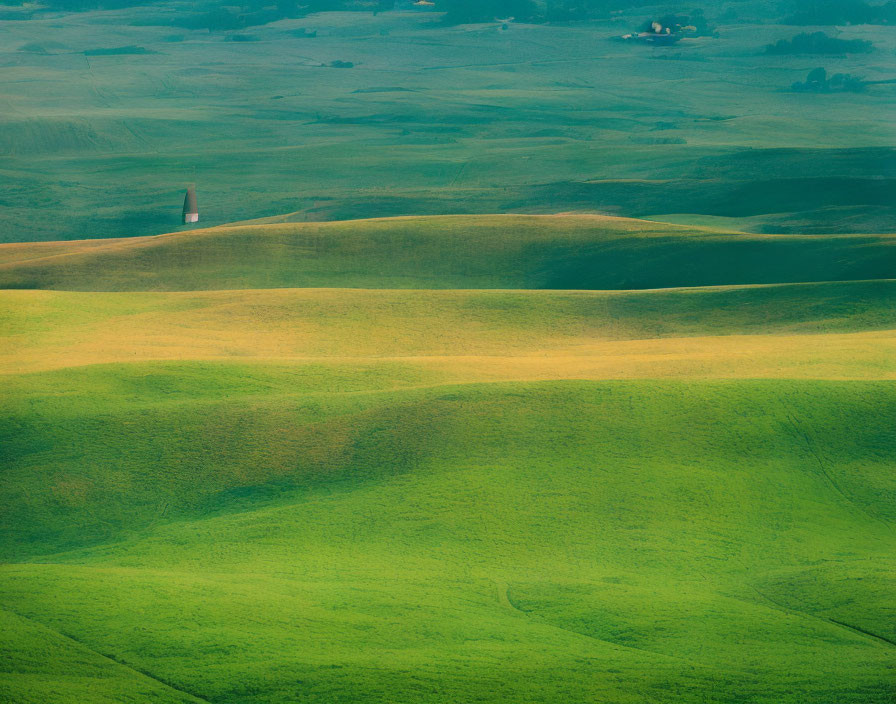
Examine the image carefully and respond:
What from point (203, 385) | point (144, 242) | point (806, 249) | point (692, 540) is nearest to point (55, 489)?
point (203, 385)

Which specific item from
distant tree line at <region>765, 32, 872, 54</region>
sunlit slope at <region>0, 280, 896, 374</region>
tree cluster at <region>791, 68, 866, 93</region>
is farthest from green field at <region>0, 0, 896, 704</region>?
distant tree line at <region>765, 32, 872, 54</region>

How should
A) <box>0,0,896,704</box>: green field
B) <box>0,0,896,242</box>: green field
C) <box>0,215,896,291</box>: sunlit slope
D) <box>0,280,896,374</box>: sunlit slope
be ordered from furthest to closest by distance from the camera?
1. <box>0,0,896,242</box>: green field
2. <box>0,215,896,291</box>: sunlit slope
3. <box>0,280,896,374</box>: sunlit slope
4. <box>0,0,896,704</box>: green field

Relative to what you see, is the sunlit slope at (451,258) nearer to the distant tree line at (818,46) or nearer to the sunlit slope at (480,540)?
the sunlit slope at (480,540)

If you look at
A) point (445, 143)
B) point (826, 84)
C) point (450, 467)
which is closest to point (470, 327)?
point (450, 467)

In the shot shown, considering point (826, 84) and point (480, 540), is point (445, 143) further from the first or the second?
point (480, 540)

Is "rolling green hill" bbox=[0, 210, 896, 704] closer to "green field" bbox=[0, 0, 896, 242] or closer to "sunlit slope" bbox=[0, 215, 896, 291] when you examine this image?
"sunlit slope" bbox=[0, 215, 896, 291]

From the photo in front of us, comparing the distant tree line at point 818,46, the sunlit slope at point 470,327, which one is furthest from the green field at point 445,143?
the sunlit slope at point 470,327

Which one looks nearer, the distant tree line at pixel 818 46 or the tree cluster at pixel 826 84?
the tree cluster at pixel 826 84

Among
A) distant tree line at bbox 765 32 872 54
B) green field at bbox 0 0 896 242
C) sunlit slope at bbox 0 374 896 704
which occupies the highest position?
distant tree line at bbox 765 32 872 54
